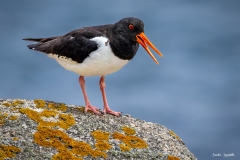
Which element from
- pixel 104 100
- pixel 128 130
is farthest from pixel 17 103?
pixel 128 130

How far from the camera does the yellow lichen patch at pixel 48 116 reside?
10.5 m

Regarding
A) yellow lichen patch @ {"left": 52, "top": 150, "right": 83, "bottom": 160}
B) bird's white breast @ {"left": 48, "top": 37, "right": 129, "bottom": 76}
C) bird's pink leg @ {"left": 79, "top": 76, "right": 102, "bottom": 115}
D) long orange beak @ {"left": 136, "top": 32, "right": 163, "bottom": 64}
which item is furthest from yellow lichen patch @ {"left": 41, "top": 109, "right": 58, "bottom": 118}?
long orange beak @ {"left": 136, "top": 32, "right": 163, "bottom": 64}

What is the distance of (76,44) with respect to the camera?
39.2 feet

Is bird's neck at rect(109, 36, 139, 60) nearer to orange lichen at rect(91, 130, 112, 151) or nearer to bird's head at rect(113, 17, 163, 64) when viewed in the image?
bird's head at rect(113, 17, 163, 64)

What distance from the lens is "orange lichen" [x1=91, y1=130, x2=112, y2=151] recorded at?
1003 centimetres

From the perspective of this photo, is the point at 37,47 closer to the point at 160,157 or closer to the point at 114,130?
the point at 114,130

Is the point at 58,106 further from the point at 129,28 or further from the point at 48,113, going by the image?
the point at 129,28

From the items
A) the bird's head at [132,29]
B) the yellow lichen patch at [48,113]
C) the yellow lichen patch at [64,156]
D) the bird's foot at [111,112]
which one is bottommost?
the yellow lichen patch at [64,156]

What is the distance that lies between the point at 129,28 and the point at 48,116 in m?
2.97

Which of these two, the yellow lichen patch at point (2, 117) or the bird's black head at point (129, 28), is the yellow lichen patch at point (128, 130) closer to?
the bird's black head at point (129, 28)

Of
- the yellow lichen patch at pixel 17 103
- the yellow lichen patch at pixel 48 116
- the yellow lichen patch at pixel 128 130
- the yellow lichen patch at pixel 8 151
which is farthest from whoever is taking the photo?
the yellow lichen patch at pixel 17 103

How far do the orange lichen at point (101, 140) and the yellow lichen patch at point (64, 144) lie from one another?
21 cm

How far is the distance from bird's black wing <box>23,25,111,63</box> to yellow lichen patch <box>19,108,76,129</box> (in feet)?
5.22

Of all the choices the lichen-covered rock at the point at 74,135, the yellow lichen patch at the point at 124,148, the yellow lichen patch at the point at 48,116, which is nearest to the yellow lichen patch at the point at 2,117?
the lichen-covered rock at the point at 74,135
